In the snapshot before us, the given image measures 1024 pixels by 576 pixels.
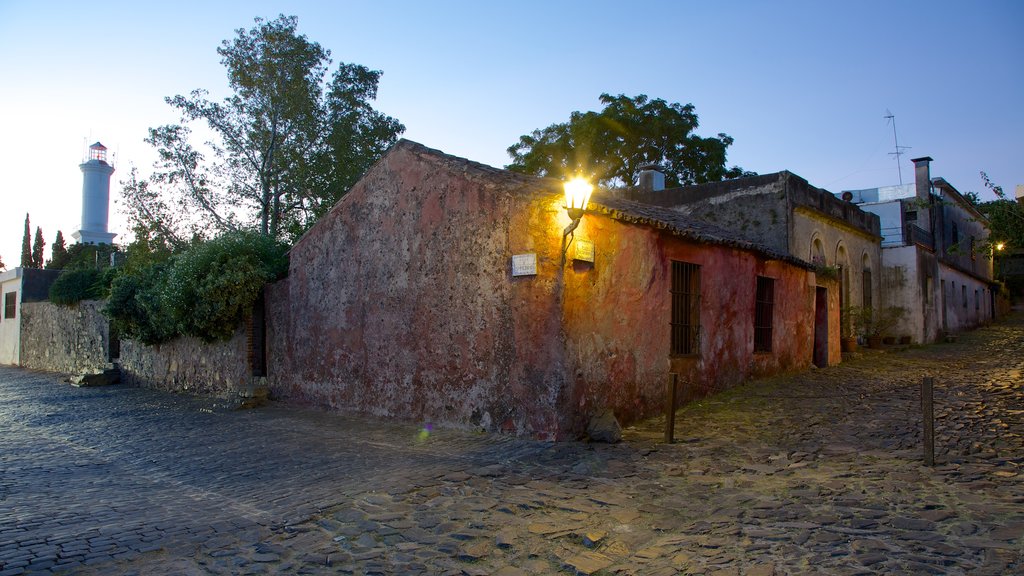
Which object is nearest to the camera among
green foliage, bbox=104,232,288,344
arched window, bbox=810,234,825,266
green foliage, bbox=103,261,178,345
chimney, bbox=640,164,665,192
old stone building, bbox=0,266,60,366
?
green foliage, bbox=104,232,288,344

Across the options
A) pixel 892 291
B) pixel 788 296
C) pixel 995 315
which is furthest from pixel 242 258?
pixel 995 315

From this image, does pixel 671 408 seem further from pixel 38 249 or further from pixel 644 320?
pixel 38 249

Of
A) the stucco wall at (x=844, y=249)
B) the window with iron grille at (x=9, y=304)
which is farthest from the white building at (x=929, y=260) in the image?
the window with iron grille at (x=9, y=304)

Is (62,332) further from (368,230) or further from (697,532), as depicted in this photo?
(697,532)

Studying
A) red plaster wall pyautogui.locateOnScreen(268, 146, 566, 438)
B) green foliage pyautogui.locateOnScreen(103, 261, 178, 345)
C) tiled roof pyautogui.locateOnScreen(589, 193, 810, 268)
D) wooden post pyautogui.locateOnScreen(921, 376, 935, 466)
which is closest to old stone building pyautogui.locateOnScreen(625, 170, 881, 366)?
tiled roof pyautogui.locateOnScreen(589, 193, 810, 268)

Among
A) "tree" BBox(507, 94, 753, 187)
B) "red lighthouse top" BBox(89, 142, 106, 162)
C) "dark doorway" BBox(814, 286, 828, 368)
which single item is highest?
"red lighthouse top" BBox(89, 142, 106, 162)

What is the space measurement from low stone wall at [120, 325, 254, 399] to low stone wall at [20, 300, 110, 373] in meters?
1.98

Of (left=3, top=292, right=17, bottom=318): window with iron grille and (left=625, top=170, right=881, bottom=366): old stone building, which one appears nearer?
(left=625, top=170, right=881, bottom=366): old stone building

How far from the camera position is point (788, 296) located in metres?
13.8

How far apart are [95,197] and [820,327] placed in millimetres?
59082

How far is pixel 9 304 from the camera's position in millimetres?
24438

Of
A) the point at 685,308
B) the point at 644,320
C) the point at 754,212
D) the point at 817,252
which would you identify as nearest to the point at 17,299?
the point at 644,320

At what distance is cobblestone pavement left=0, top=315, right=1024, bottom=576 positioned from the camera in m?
4.40

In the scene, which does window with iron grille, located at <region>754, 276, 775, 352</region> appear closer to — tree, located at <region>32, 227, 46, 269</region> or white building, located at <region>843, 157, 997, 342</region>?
white building, located at <region>843, 157, 997, 342</region>
